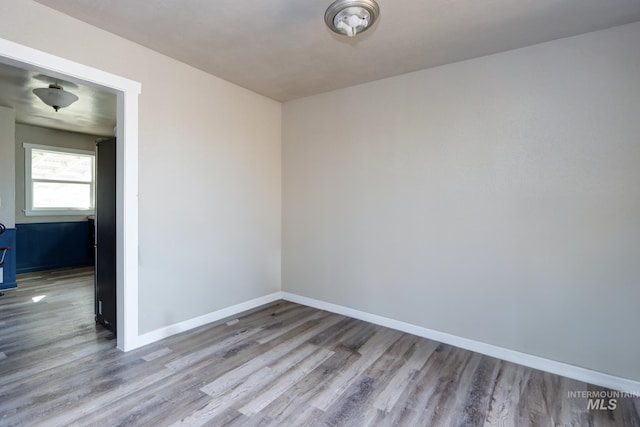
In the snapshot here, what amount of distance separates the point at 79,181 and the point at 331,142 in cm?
549

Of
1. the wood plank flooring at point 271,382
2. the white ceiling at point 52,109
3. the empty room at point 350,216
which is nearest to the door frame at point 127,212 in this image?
the empty room at point 350,216

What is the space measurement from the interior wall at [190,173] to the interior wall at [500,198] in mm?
823

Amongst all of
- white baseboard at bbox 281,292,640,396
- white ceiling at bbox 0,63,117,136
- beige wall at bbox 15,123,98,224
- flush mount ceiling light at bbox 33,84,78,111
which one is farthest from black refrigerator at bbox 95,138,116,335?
beige wall at bbox 15,123,98,224

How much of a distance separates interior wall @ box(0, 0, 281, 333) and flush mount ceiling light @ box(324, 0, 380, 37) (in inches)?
70.2

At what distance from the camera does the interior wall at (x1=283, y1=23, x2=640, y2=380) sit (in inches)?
90.4

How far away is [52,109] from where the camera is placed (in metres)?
4.59

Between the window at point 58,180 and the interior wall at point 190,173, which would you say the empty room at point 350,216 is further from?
the window at point 58,180

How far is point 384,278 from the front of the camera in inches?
133

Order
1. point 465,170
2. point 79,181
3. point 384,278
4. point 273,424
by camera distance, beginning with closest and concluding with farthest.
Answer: point 273,424, point 465,170, point 384,278, point 79,181

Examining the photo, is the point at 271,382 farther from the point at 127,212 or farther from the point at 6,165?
the point at 6,165

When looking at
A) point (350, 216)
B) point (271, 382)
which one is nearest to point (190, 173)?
point (350, 216)

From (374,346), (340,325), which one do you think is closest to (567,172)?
(374,346)

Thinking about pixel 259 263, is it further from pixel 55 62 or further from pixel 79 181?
pixel 79 181

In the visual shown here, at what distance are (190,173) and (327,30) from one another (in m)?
1.87
